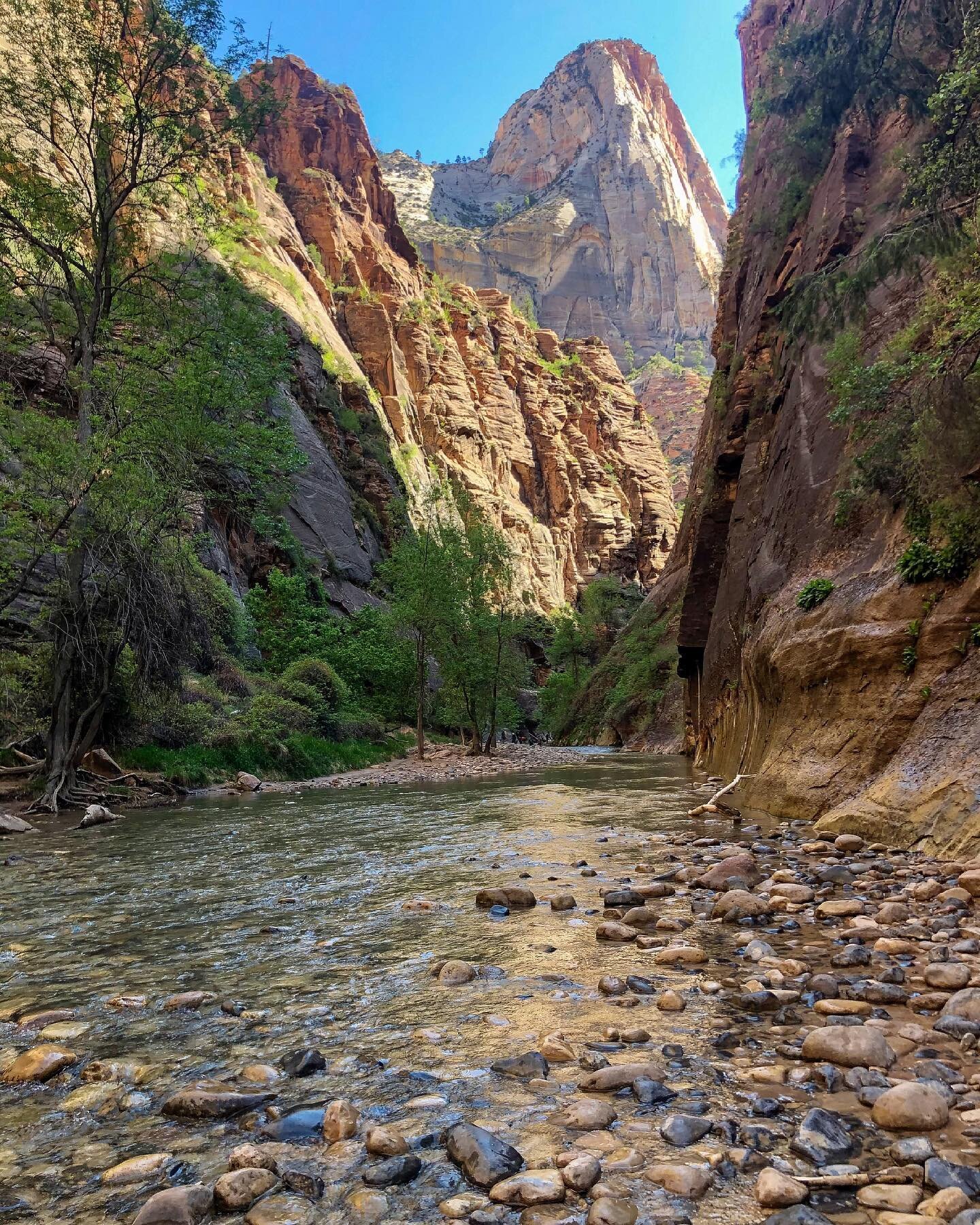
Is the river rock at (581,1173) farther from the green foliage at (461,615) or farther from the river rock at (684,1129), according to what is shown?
the green foliage at (461,615)

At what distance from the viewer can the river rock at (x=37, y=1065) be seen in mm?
2869

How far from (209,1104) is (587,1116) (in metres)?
1.35

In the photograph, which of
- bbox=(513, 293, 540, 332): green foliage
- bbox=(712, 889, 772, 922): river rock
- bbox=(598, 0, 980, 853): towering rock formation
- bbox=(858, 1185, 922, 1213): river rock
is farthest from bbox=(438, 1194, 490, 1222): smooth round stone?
bbox=(513, 293, 540, 332): green foliage

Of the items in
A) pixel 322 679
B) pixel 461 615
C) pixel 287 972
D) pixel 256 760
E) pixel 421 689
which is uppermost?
pixel 461 615

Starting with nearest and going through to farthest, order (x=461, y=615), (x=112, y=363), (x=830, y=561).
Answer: (x=830, y=561), (x=112, y=363), (x=461, y=615)

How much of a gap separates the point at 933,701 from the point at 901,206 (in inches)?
225

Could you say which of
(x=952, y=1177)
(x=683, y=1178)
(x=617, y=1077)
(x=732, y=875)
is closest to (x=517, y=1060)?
(x=617, y=1077)

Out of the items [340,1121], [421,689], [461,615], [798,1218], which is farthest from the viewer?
Answer: [461,615]

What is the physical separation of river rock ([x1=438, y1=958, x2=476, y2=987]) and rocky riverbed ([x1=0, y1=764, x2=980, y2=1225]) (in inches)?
0.6

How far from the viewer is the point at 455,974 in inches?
154

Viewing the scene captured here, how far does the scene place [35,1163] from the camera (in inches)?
89.3

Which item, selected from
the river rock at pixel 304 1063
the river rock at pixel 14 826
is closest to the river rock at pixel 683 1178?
the river rock at pixel 304 1063

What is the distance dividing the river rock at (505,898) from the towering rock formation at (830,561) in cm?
356

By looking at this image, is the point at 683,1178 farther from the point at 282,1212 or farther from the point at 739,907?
the point at 739,907
